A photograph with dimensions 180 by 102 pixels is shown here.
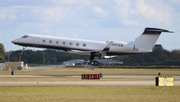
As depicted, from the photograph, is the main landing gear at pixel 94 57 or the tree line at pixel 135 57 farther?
the tree line at pixel 135 57

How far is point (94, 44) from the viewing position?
7875cm

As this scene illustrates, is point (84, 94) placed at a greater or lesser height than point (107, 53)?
lesser

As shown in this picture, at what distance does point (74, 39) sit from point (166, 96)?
42.2 metres

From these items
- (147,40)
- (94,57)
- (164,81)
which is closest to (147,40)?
(147,40)

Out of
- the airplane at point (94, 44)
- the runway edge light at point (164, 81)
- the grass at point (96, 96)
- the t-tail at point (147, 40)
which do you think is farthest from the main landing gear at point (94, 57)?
the grass at point (96, 96)

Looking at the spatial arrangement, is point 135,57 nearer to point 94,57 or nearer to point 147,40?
point 147,40

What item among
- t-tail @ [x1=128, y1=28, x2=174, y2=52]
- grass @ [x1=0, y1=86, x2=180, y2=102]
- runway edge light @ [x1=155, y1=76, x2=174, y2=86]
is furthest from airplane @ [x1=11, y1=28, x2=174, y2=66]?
grass @ [x1=0, y1=86, x2=180, y2=102]

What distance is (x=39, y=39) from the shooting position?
75500mm

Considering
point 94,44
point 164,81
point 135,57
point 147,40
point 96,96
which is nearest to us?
point 96,96

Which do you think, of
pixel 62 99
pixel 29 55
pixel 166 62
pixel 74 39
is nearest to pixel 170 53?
pixel 166 62

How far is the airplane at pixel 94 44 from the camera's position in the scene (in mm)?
75812

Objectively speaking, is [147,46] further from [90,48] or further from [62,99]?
→ [62,99]

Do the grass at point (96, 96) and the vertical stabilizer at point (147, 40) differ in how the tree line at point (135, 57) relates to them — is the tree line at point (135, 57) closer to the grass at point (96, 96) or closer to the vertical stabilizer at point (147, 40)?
the vertical stabilizer at point (147, 40)

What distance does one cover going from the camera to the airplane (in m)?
75.8
